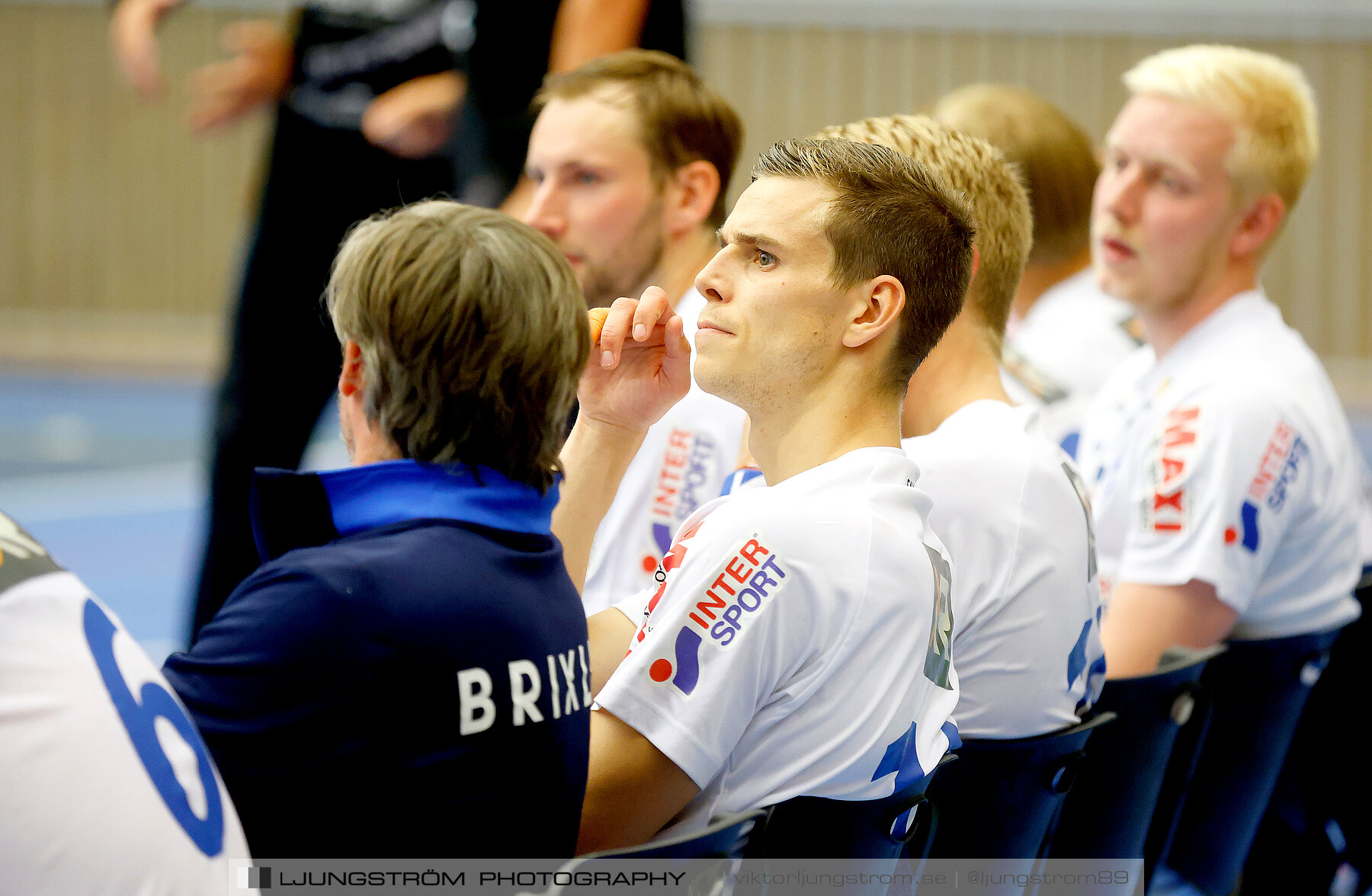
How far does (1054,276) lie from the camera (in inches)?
174

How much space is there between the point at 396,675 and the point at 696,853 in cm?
38

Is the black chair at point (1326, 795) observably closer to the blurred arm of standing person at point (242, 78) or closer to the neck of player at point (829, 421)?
the neck of player at point (829, 421)

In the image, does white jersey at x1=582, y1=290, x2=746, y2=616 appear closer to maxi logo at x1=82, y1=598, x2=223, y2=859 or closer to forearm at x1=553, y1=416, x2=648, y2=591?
forearm at x1=553, y1=416, x2=648, y2=591

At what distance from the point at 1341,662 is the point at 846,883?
5.78 ft

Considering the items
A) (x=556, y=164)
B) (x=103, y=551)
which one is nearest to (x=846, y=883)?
(x=556, y=164)

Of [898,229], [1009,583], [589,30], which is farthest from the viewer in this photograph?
[589,30]

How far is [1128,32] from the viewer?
12484 mm

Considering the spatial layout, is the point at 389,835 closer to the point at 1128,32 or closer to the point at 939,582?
the point at 939,582

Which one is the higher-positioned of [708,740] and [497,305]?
[497,305]

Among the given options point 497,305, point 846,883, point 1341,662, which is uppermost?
point 497,305

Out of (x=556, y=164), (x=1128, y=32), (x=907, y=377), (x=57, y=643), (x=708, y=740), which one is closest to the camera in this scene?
(x=57, y=643)

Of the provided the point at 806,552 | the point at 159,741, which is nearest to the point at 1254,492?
the point at 806,552

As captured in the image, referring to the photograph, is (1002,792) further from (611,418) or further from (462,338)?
(462,338)

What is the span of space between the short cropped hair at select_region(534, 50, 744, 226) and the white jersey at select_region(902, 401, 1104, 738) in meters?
1.29
